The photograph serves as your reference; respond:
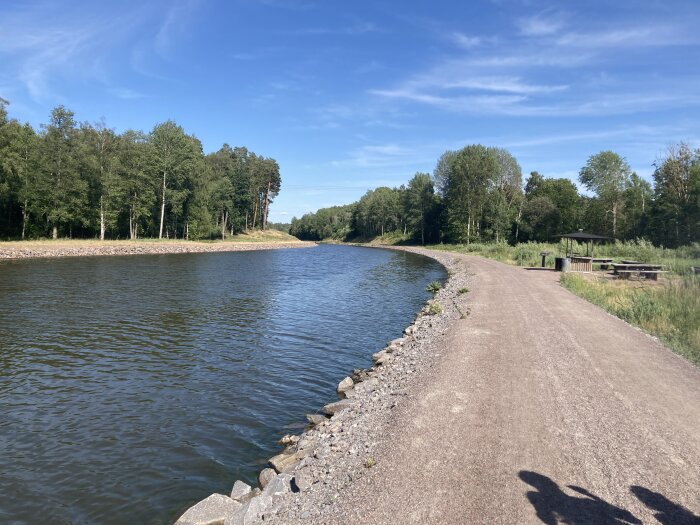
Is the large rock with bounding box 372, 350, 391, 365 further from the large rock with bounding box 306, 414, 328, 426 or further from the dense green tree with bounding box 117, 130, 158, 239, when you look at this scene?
the dense green tree with bounding box 117, 130, 158, 239

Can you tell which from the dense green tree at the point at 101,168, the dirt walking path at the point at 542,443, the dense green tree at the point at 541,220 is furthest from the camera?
the dense green tree at the point at 541,220

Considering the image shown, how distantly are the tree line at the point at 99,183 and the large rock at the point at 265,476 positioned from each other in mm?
54005

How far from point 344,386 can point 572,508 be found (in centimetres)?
694

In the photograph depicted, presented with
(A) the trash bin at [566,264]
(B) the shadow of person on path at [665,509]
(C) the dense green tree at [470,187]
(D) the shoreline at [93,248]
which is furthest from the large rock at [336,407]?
(C) the dense green tree at [470,187]

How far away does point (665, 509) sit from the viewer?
491cm

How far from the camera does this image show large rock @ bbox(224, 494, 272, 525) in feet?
17.7

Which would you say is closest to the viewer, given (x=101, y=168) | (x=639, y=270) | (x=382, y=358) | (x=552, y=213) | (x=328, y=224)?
(x=382, y=358)

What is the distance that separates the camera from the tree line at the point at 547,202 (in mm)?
52906

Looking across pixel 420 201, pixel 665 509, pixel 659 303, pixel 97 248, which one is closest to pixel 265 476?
pixel 665 509

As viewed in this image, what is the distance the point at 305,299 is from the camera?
25.9 meters

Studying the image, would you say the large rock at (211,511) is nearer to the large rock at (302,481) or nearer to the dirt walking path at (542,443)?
the large rock at (302,481)

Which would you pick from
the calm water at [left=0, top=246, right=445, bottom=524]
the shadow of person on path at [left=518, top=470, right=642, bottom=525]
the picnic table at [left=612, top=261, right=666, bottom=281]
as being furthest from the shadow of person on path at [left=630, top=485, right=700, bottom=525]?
the picnic table at [left=612, top=261, right=666, bottom=281]

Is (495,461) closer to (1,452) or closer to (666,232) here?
(1,452)

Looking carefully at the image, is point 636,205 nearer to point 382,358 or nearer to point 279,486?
point 382,358
